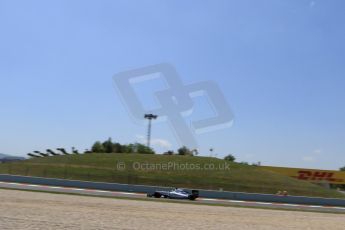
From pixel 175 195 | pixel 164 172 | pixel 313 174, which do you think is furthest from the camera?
pixel 313 174

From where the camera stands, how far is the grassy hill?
2272 inches

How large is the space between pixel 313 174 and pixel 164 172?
3158 centimetres

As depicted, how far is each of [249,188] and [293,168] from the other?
25868 mm

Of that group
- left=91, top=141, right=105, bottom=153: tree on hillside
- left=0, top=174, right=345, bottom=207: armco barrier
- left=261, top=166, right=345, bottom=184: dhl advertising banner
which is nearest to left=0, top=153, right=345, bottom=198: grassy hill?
left=0, top=174, right=345, bottom=207: armco barrier

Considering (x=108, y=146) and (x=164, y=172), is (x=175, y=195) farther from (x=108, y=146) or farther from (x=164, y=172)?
(x=108, y=146)

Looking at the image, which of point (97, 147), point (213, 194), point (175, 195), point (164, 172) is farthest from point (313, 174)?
point (97, 147)

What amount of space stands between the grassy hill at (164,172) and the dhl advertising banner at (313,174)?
1310cm

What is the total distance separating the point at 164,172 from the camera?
62.0 m

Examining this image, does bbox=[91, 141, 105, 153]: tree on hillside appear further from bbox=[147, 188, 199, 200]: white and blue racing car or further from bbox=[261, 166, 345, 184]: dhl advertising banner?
bbox=[147, 188, 199, 200]: white and blue racing car

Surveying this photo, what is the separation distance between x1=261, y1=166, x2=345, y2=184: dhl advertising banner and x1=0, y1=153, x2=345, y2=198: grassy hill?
13.1 metres

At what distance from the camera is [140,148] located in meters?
114

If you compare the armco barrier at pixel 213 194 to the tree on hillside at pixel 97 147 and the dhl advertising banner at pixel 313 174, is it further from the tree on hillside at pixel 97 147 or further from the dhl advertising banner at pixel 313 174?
the tree on hillside at pixel 97 147

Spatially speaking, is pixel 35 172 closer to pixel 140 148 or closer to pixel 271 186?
pixel 271 186

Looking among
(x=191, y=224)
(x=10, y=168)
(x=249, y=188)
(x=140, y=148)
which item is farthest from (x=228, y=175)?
(x=140, y=148)
